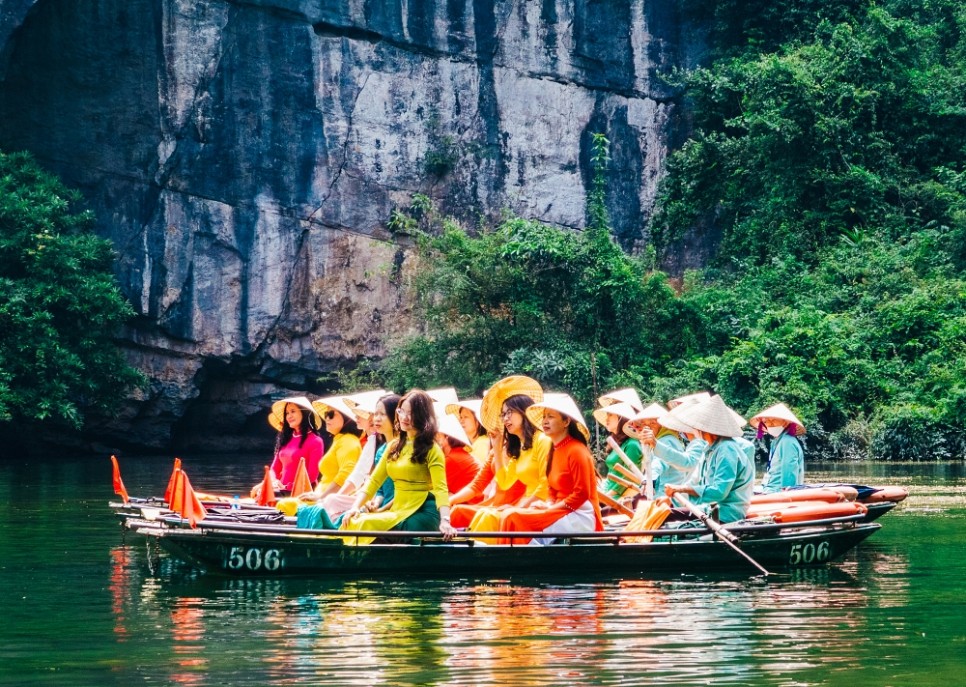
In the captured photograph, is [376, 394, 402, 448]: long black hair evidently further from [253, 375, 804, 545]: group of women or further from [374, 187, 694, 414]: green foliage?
[374, 187, 694, 414]: green foliage

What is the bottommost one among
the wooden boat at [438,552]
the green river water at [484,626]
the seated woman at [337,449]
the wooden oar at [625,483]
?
the green river water at [484,626]

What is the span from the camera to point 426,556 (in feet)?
30.2

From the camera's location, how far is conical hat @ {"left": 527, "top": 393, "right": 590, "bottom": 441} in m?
8.97

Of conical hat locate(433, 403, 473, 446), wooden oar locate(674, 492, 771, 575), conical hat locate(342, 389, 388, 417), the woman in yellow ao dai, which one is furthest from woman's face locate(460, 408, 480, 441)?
wooden oar locate(674, 492, 771, 575)

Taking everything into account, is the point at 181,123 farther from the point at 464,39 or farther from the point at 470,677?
the point at 470,677

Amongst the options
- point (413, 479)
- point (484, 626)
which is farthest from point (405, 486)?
point (484, 626)

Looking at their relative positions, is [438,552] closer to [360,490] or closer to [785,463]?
[360,490]

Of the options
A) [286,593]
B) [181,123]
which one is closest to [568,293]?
[181,123]

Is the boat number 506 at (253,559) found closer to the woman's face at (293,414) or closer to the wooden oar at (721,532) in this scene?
the woman's face at (293,414)

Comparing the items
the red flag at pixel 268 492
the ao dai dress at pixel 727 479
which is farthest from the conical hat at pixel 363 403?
the ao dai dress at pixel 727 479

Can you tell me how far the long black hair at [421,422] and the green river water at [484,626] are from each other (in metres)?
0.88

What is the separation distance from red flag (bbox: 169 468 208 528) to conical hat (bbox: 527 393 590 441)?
227cm

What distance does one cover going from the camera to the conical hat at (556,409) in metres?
8.97

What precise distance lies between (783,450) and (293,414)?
4.22m
